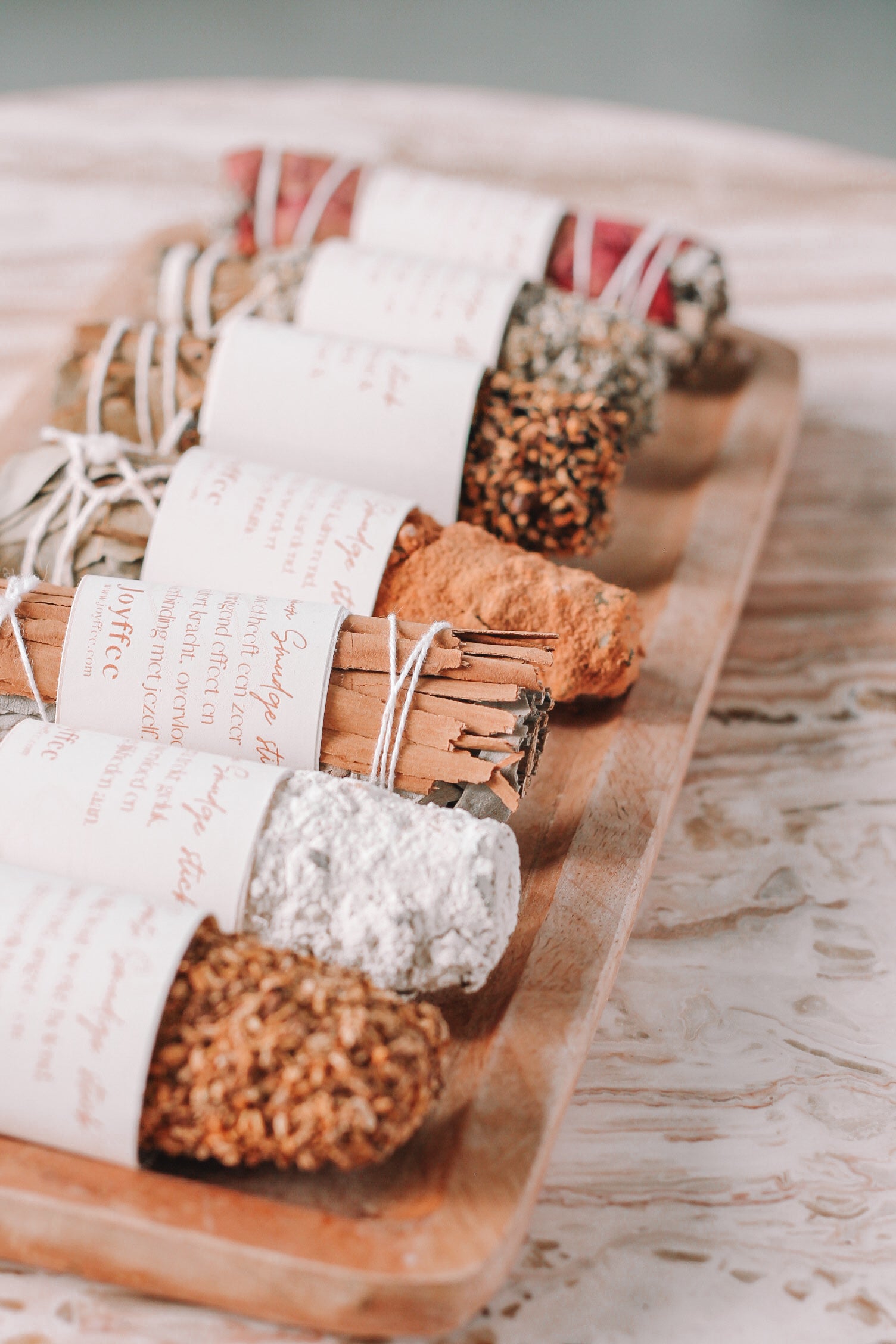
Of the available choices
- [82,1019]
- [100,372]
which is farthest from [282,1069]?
[100,372]

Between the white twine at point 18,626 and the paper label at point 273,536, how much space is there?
0.10 metres

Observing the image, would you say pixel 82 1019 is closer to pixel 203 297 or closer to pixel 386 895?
pixel 386 895

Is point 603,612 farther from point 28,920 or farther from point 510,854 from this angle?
point 28,920

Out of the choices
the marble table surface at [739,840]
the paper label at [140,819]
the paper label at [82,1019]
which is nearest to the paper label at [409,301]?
the marble table surface at [739,840]

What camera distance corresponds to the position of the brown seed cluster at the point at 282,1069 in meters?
0.59

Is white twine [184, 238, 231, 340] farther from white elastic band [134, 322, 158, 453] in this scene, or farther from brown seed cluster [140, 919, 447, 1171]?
brown seed cluster [140, 919, 447, 1171]

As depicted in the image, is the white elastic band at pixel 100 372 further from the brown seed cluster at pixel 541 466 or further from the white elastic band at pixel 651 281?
the white elastic band at pixel 651 281

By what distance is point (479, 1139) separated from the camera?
25.5 inches

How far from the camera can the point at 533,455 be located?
98 cm

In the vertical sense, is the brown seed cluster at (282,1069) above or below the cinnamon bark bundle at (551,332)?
below

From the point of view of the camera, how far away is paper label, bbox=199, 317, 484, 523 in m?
0.98

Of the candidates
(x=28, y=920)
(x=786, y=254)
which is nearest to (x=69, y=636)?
(x=28, y=920)

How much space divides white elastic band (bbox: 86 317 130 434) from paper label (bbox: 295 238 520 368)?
0.55ft

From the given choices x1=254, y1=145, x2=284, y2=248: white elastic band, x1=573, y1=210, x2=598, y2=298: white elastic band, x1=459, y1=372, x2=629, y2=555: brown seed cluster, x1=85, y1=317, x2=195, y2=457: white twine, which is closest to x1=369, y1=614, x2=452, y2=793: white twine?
x1=459, y1=372, x2=629, y2=555: brown seed cluster
